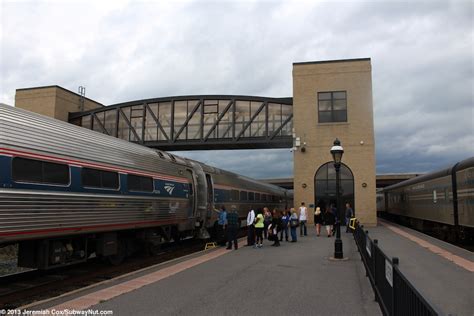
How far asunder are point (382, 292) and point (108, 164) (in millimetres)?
7292

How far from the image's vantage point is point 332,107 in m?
28.3

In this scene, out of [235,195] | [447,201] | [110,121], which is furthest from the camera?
[110,121]

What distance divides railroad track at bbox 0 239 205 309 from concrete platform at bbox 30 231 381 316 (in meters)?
0.84

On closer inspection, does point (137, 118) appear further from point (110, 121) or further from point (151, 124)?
point (110, 121)

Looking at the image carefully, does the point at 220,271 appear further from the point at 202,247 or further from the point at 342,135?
the point at 342,135

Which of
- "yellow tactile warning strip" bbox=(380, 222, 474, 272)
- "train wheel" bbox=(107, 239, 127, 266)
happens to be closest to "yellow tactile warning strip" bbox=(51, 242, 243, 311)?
"train wheel" bbox=(107, 239, 127, 266)

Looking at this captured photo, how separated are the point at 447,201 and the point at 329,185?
9.17m

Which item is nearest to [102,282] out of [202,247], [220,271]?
[220,271]

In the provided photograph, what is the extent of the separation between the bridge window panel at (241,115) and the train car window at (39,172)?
80.7 feet

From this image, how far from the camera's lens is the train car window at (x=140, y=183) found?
1179cm

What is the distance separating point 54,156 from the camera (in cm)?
885

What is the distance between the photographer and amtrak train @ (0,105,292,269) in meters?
7.87

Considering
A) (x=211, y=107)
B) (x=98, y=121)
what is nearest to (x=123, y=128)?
(x=98, y=121)

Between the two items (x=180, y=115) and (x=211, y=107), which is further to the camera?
(x=180, y=115)
